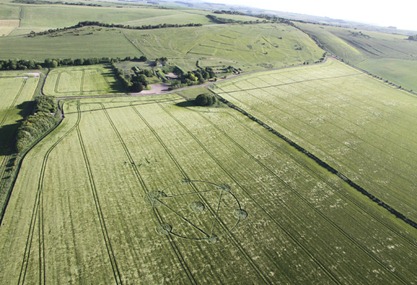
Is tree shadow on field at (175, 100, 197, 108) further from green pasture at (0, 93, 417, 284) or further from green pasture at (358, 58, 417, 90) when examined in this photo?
green pasture at (358, 58, 417, 90)

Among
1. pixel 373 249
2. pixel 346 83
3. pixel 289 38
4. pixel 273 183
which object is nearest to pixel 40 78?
pixel 273 183

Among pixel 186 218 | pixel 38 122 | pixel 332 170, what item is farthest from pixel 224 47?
pixel 186 218

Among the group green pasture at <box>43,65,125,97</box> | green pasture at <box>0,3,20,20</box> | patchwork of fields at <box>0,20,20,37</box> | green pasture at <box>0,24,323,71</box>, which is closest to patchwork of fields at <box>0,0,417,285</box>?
green pasture at <box>43,65,125,97</box>

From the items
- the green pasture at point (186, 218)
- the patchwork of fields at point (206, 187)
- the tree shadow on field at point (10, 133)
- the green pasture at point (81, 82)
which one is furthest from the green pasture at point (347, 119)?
the tree shadow on field at point (10, 133)

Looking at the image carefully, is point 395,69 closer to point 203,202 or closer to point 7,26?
point 203,202

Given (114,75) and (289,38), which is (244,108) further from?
(289,38)

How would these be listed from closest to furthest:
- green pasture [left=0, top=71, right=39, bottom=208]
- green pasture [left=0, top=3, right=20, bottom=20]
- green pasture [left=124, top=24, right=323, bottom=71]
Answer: green pasture [left=0, top=71, right=39, bottom=208] → green pasture [left=124, top=24, right=323, bottom=71] → green pasture [left=0, top=3, right=20, bottom=20]
